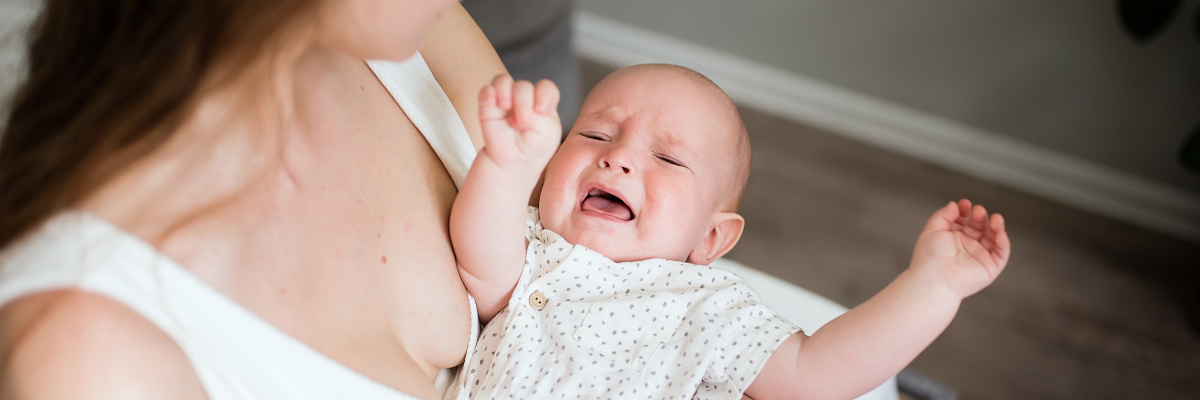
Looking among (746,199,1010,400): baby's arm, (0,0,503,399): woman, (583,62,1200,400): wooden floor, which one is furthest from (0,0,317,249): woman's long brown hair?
(583,62,1200,400): wooden floor

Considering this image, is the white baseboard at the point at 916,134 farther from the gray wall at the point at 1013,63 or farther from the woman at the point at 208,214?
the woman at the point at 208,214

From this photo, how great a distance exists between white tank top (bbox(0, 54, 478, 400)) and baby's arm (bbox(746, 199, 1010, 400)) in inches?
18.2

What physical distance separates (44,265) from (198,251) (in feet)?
0.34

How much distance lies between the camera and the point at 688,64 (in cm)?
314

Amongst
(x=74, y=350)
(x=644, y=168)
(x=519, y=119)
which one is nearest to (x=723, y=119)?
(x=644, y=168)

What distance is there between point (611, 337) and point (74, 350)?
554 mm

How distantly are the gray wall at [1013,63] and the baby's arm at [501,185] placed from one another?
7.07ft

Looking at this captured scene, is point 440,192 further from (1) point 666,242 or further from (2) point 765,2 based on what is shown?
(2) point 765,2

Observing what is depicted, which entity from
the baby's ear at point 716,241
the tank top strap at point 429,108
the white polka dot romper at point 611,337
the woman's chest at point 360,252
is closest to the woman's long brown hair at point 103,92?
the woman's chest at point 360,252

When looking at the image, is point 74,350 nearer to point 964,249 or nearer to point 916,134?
point 964,249

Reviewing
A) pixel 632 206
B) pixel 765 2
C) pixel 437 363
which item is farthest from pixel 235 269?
pixel 765 2

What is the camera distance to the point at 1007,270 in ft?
7.97

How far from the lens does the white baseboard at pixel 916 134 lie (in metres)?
2.62

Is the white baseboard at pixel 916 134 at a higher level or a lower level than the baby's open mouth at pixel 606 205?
lower
